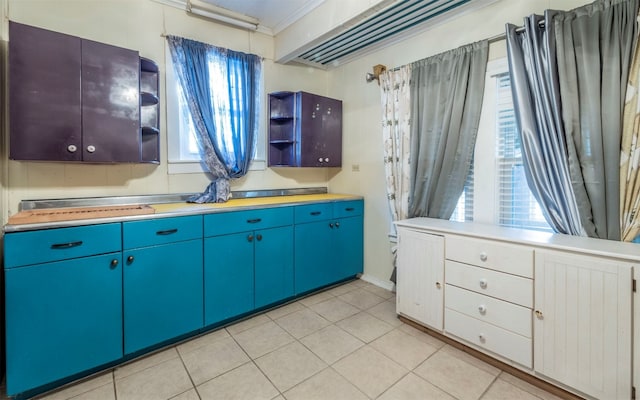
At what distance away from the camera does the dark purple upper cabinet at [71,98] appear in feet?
5.87

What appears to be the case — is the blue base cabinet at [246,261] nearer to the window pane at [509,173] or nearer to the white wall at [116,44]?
the white wall at [116,44]

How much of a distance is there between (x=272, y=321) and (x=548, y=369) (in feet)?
6.32

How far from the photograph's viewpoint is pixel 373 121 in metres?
3.25

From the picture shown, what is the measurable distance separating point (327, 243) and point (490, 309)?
5.20ft

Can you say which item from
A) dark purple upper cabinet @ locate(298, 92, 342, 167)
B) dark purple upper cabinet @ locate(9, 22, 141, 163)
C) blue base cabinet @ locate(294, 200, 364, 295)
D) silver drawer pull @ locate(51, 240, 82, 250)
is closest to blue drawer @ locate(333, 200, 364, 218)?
blue base cabinet @ locate(294, 200, 364, 295)

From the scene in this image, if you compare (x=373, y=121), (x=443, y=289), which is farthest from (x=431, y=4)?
(x=443, y=289)

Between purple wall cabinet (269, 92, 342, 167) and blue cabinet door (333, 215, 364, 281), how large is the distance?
734 mm

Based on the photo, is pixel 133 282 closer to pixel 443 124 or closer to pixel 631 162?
pixel 443 124

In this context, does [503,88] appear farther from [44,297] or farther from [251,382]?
[44,297]

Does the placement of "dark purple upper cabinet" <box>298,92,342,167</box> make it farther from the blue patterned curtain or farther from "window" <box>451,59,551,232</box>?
"window" <box>451,59,551,232</box>

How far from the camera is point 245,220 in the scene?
2475 mm

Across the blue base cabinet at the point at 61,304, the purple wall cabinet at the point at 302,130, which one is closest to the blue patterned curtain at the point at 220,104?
the purple wall cabinet at the point at 302,130

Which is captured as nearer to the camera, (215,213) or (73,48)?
(73,48)

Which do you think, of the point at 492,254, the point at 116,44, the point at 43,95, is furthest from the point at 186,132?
the point at 492,254
